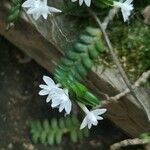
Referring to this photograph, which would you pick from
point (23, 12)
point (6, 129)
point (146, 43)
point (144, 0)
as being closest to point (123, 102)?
point (146, 43)

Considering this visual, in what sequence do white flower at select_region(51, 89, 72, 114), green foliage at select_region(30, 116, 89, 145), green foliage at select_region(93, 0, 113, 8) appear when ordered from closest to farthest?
white flower at select_region(51, 89, 72, 114), green foliage at select_region(93, 0, 113, 8), green foliage at select_region(30, 116, 89, 145)

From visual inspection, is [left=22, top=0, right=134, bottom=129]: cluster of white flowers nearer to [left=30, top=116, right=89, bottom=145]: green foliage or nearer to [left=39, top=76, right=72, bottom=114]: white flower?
[left=39, top=76, right=72, bottom=114]: white flower

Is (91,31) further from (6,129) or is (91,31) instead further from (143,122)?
(6,129)

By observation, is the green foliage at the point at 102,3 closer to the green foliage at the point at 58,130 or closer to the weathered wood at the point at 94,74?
the weathered wood at the point at 94,74

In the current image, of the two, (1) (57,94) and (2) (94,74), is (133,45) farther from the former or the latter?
(1) (57,94)

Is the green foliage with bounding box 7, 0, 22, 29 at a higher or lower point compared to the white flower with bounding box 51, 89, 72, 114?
higher

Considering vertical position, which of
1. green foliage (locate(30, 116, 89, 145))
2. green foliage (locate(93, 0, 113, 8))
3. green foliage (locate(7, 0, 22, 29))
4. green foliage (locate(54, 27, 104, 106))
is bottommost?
green foliage (locate(30, 116, 89, 145))

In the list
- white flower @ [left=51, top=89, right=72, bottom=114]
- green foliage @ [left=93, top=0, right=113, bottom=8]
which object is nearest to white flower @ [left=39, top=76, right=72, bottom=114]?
white flower @ [left=51, top=89, right=72, bottom=114]
